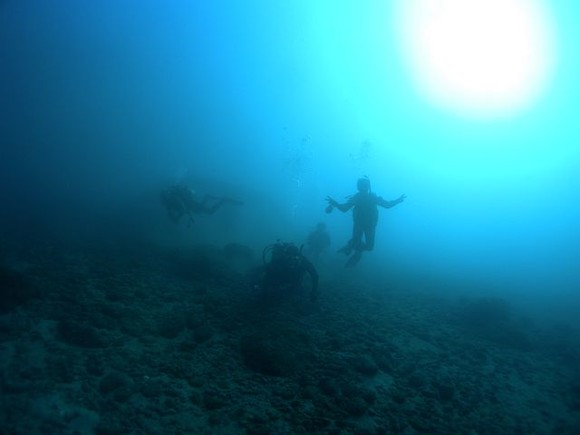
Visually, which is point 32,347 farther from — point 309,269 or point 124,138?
point 124,138

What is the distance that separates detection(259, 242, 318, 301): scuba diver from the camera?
849cm

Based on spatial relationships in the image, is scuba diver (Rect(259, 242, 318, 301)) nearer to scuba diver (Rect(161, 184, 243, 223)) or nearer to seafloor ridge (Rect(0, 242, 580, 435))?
seafloor ridge (Rect(0, 242, 580, 435))

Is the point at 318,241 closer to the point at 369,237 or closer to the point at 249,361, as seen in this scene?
the point at 369,237

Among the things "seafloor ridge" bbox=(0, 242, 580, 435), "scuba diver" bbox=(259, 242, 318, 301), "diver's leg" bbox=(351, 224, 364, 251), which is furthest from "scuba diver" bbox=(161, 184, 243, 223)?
"diver's leg" bbox=(351, 224, 364, 251)

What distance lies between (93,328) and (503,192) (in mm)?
75868

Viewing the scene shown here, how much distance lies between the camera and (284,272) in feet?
27.9

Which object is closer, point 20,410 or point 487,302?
point 20,410

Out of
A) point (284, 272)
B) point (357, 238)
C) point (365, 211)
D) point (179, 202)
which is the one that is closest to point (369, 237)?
point (357, 238)

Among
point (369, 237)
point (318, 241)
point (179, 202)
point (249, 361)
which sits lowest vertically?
point (249, 361)

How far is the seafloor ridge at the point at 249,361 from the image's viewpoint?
4695 millimetres

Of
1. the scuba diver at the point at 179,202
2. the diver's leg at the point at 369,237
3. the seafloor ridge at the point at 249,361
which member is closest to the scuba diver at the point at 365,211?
the diver's leg at the point at 369,237

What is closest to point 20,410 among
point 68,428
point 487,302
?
point 68,428

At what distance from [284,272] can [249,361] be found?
2.80m

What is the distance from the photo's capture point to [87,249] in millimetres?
10430
